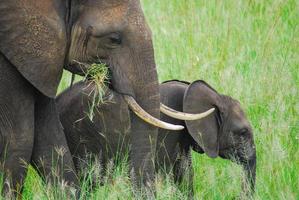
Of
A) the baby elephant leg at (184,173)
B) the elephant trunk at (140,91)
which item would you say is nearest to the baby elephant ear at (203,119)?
the baby elephant leg at (184,173)

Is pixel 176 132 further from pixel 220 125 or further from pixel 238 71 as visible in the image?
pixel 238 71

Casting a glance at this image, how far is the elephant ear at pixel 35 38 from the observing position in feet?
19.2

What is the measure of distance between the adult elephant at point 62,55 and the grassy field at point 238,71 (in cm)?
30

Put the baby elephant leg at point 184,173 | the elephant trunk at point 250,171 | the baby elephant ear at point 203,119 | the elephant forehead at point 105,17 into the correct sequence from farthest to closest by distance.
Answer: the baby elephant ear at point 203,119 → the baby elephant leg at point 184,173 → the elephant trunk at point 250,171 → the elephant forehead at point 105,17

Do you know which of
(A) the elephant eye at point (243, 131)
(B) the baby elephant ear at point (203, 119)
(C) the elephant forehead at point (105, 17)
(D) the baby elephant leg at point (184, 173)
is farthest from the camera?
(A) the elephant eye at point (243, 131)

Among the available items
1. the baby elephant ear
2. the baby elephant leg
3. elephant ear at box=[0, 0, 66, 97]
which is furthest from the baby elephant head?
elephant ear at box=[0, 0, 66, 97]

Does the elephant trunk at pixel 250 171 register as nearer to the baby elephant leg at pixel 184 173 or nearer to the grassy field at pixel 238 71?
the grassy field at pixel 238 71

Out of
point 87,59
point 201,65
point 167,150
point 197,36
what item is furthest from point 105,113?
point 197,36

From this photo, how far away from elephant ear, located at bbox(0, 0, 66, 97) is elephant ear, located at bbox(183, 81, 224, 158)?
5.02 feet

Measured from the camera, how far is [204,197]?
6.76 metres

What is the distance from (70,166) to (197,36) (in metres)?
3.12

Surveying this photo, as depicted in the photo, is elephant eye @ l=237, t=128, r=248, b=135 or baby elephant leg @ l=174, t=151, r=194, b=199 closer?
baby elephant leg @ l=174, t=151, r=194, b=199

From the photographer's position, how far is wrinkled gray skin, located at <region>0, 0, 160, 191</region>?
590cm

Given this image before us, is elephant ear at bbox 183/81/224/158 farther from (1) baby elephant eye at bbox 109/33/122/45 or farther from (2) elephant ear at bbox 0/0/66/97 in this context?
(2) elephant ear at bbox 0/0/66/97
